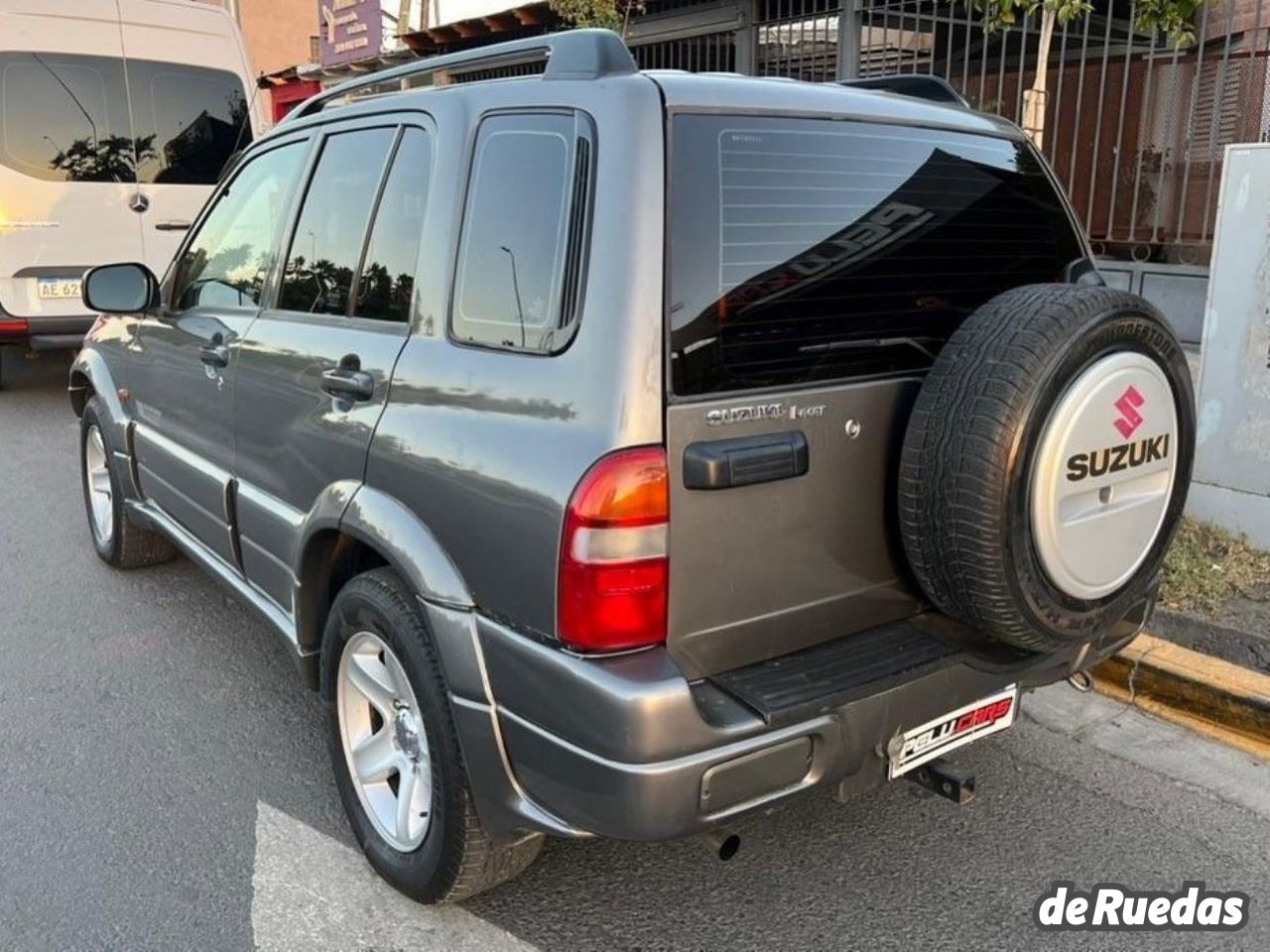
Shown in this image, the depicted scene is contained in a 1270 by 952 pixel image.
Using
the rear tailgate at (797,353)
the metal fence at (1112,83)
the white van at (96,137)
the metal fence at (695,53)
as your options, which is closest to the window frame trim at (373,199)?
the rear tailgate at (797,353)

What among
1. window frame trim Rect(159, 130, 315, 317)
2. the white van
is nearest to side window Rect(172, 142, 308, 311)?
window frame trim Rect(159, 130, 315, 317)

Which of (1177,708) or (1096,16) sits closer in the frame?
(1177,708)

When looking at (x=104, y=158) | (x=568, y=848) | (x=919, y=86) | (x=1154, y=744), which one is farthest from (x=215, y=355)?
(x=104, y=158)

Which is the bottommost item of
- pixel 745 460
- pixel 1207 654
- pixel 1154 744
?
pixel 1154 744

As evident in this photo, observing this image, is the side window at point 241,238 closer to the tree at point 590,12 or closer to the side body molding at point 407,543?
the side body molding at point 407,543

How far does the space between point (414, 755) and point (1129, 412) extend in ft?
6.08

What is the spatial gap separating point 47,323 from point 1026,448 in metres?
7.94

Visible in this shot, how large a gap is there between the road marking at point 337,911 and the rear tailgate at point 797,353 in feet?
3.16

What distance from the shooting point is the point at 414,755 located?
2.69 meters

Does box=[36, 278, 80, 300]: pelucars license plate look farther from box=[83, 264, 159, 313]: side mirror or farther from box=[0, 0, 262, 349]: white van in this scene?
box=[83, 264, 159, 313]: side mirror

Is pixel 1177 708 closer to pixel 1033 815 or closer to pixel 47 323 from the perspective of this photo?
pixel 1033 815

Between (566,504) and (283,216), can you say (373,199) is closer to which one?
(283,216)

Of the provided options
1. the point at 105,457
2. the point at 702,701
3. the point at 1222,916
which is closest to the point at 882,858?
the point at 1222,916

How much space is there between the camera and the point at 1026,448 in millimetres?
2223
